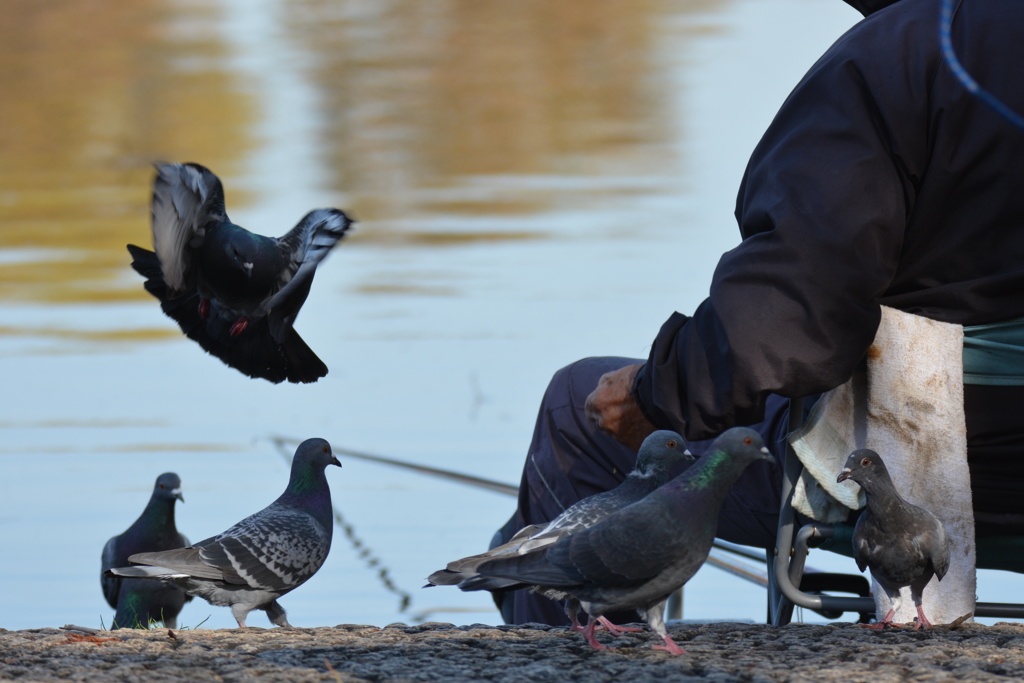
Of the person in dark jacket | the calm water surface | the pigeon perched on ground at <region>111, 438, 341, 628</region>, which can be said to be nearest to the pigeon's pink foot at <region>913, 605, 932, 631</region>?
the person in dark jacket

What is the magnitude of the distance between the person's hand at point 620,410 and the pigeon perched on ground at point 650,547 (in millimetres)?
408

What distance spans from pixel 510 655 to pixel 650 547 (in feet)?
1.04

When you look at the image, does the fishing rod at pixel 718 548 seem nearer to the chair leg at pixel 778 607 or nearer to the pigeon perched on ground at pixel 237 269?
the chair leg at pixel 778 607

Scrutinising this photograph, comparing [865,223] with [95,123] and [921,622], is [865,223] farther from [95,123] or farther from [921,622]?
[95,123]

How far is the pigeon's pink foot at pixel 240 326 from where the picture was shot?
3.33 meters


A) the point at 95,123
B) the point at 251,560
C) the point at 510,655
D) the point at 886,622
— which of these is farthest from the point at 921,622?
the point at 95,123

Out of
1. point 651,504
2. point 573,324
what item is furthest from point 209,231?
point 573,324

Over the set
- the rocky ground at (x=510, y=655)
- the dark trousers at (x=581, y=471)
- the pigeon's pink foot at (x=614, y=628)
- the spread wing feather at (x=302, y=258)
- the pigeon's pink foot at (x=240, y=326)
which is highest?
the spread wing feather at (x=302, y=258)

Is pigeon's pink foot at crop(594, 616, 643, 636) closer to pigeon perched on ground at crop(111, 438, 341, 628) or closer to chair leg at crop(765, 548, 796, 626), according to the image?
chair leg at crop(765, 548, 796, 626)

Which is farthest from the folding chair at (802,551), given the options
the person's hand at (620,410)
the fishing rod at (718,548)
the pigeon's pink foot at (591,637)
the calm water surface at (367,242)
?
the calm water surface at (367,242)

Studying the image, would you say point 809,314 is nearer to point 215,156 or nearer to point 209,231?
point 209,231

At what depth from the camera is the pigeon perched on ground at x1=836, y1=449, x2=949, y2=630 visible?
2.63 metres

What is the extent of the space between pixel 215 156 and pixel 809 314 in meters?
9.60

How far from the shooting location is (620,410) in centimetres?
295
